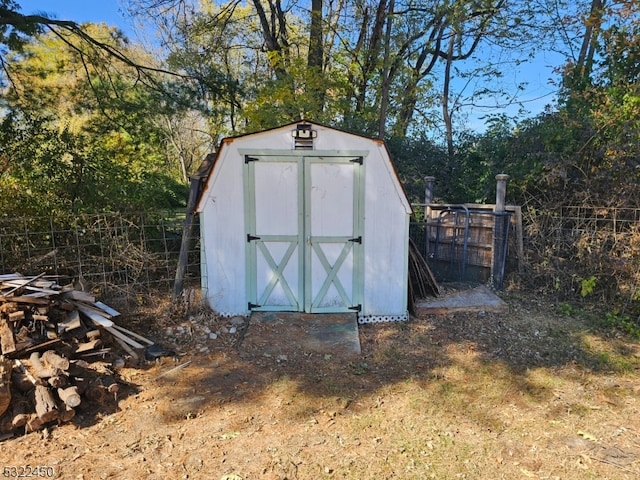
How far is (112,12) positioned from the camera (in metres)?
9.96

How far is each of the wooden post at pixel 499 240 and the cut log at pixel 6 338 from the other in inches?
261

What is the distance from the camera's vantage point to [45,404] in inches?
123

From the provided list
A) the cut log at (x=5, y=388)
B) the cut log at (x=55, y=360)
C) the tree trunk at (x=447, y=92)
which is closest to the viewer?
the cut log at (x=5, y=388)

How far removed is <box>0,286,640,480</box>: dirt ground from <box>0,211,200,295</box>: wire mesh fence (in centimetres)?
91

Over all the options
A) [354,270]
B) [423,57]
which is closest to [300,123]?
[354,270]

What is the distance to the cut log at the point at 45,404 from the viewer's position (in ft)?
10.1

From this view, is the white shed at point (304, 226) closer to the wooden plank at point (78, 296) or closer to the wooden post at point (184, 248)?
the wooden post at point (184, 248)

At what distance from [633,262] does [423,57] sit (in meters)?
10.2

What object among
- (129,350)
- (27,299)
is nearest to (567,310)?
(129,350)

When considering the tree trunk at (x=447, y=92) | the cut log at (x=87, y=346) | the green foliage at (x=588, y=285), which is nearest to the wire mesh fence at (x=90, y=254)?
the cut log at (x=87, y=346)

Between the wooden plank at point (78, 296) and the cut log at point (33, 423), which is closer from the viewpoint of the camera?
the cut log at point (33, 423)

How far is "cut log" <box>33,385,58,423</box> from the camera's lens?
3.07m

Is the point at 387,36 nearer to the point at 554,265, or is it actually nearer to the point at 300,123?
the point at 300,123

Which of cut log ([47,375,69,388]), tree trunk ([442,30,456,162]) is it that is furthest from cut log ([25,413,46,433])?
tree trunk ([442,30,456,162])
